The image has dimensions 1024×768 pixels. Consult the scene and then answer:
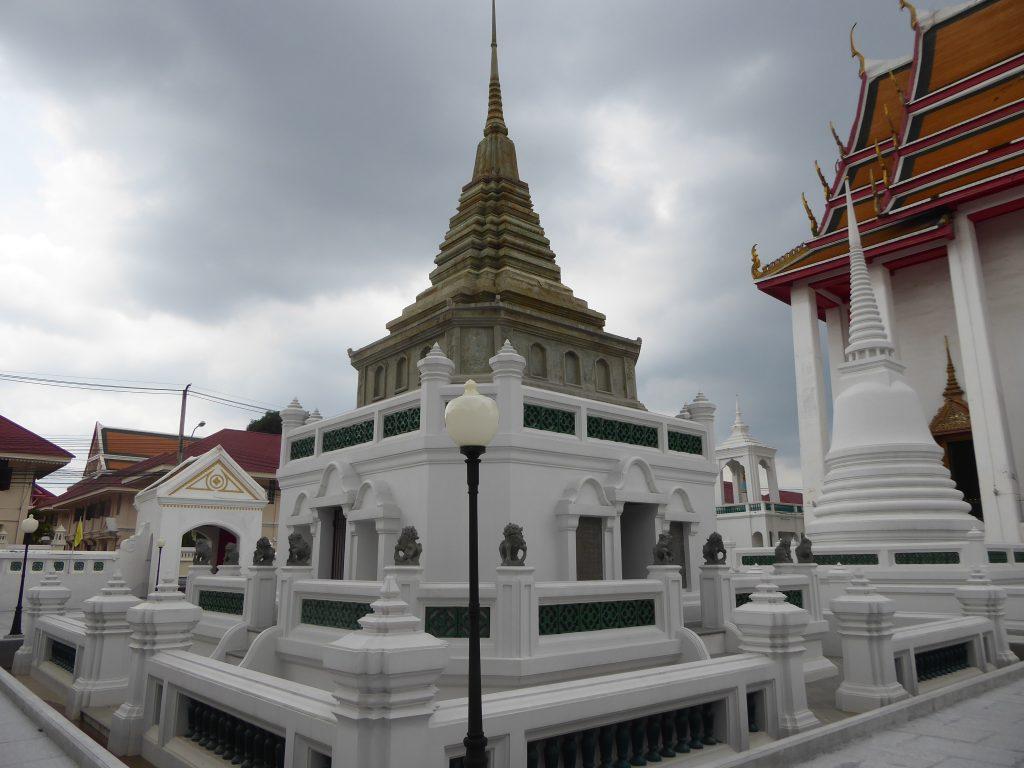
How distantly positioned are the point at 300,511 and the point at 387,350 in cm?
494

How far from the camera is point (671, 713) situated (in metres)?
6.64

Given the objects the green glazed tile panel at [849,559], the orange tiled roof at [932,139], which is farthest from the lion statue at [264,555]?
the orange tiled roof at [932,139]

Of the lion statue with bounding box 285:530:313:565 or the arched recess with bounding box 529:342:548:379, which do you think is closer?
the lion statue with bounding box 285:530:313:565

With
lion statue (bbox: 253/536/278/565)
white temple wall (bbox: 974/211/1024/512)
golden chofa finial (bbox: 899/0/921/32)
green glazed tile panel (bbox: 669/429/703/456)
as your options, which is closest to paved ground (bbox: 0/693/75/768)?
lion statue (bbox: 253/536/278/565)

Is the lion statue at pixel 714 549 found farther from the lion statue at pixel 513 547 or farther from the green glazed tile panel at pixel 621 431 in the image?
the lion statue at pixel 513 547

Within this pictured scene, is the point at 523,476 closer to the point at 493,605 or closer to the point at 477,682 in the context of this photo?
the point at 493,605

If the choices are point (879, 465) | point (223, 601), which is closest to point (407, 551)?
point (223, 601)

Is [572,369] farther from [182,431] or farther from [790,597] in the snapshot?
[182,431]

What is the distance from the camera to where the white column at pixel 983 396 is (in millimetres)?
23797

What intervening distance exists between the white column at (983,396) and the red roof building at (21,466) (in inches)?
1486

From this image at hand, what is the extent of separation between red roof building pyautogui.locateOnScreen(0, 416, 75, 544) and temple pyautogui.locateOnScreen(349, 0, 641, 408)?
2018cm

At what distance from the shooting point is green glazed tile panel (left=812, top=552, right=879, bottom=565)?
57.4 feet

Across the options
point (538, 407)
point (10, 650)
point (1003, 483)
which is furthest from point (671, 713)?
point (1003, 483)

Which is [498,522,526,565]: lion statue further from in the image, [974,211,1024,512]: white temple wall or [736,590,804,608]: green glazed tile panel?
[974,211,1024,512]: white temple wall
